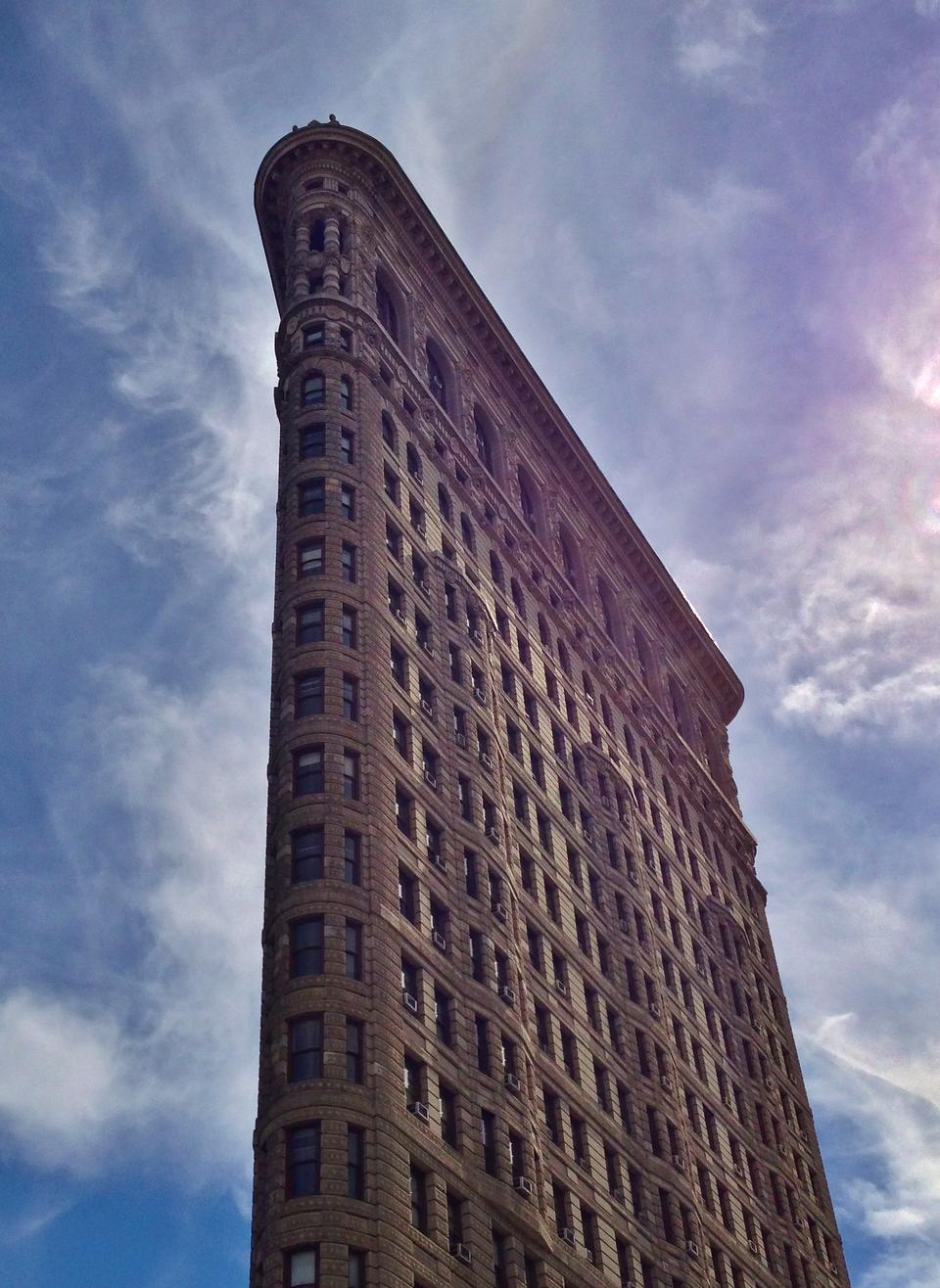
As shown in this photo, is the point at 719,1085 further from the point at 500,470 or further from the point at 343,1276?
the point at 343,1276

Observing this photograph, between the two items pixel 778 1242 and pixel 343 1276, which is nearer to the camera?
pixel 343 1276

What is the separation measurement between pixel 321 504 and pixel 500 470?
2831 cm

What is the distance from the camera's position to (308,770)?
66.1m

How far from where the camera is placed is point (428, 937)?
214 ft

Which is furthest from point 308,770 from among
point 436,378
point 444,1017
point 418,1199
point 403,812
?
point 436,378

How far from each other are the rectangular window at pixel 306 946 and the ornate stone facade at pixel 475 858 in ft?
0.50

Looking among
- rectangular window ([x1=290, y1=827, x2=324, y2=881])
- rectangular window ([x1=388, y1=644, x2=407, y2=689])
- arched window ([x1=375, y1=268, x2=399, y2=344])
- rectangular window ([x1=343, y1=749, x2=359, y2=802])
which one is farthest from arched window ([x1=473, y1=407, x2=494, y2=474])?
rectangular window ([x1=290, y1=827, x2=324, y2=881])

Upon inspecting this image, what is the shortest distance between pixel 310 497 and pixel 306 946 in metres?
25.8

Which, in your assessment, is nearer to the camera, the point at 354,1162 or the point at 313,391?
the point at 354,1162

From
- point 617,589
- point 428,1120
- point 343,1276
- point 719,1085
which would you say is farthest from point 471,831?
point 617,589

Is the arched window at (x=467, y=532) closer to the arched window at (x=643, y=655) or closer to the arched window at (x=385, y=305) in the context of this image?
the arched window at (x=385, y=305)

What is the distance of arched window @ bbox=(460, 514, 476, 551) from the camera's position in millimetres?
91750

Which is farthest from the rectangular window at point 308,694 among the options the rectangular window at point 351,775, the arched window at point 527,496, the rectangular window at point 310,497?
the arched window at point 527,496

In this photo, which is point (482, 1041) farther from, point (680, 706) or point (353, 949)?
point (680, 706)
